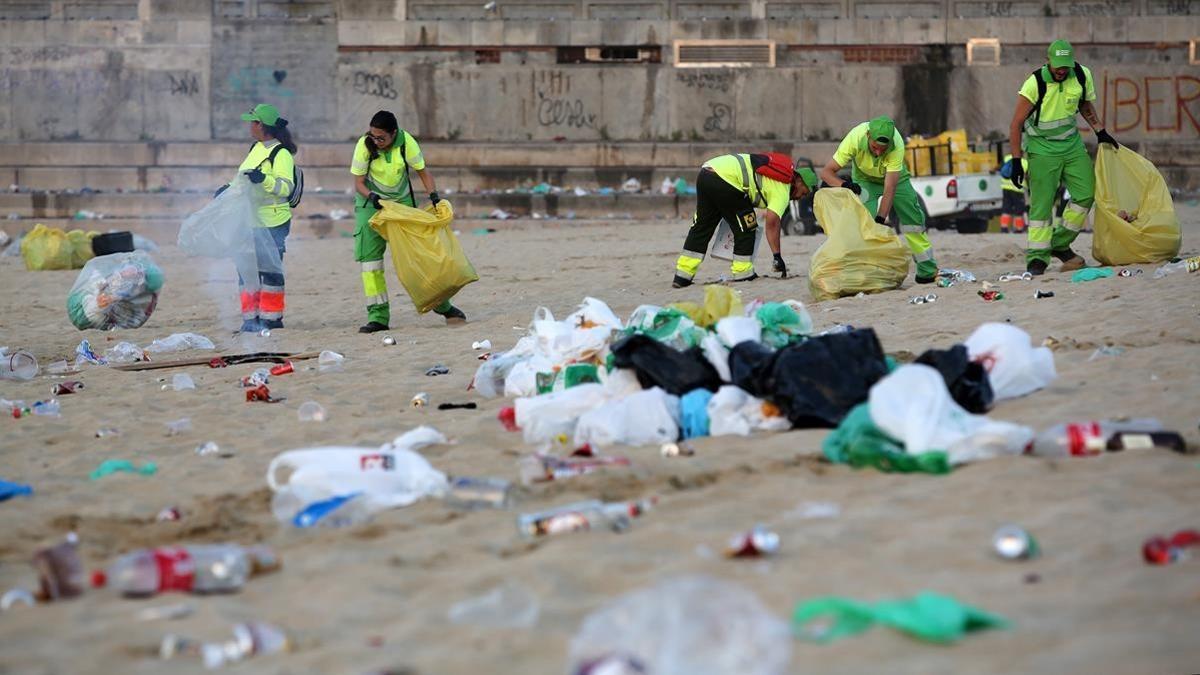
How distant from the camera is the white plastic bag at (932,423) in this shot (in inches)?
185

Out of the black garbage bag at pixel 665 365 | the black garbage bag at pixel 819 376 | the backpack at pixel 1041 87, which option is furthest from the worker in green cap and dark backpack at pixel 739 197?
the black garbage bag at pixel 819 376

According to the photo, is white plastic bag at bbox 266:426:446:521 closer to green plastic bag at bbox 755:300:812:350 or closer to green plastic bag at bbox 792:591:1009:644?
green plastic bag at bbox 792:591:1009:644

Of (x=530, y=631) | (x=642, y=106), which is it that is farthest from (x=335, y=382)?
(x=642, y=106)

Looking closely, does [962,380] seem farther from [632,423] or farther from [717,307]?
[717,307]

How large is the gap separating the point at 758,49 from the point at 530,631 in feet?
65.9

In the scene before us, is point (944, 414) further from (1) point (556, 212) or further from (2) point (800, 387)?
(1) point (556, 212)

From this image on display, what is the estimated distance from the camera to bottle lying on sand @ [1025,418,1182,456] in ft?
15.3

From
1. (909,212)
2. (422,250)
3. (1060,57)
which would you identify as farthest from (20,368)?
(1060,57)

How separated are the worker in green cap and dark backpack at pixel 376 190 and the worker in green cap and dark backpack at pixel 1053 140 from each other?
155 inches

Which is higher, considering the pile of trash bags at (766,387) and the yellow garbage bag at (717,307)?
the yellow garbage bag at (717,307)

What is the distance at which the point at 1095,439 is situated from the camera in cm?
468

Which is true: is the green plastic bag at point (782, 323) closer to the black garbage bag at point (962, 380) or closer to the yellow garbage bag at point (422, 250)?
the black garbage bag at point (962, 380)

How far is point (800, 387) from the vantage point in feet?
17.9

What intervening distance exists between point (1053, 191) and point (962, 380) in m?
5.08
